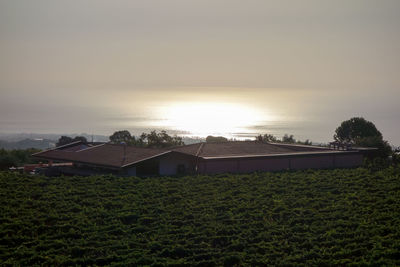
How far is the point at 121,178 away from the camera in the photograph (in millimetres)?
30094

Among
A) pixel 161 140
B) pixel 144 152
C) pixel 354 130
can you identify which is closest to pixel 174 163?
pixel 144 152

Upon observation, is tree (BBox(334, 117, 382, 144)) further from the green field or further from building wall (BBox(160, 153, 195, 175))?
the green field


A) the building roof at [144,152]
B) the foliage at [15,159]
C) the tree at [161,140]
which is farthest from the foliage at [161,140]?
the building roof at [144,152]

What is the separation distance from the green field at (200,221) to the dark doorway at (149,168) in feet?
9.55

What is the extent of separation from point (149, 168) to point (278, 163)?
10.7 metres

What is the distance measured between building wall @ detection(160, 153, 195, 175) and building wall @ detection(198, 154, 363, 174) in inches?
37.1

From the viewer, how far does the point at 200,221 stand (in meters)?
20.8

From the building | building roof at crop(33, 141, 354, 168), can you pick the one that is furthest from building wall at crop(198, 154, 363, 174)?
building roof at crop(33, 141, 354, 168)

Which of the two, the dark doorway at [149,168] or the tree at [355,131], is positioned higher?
the tree at [355,131]

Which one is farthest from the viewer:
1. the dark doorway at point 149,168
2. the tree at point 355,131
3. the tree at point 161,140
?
the tree at point 355,131

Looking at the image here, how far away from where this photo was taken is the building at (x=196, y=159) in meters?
33.8

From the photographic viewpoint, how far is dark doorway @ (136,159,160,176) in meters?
33.1

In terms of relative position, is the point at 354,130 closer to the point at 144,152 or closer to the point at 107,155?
the point at 144,152

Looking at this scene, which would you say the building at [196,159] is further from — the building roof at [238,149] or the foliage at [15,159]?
the foliage at [15,159]
